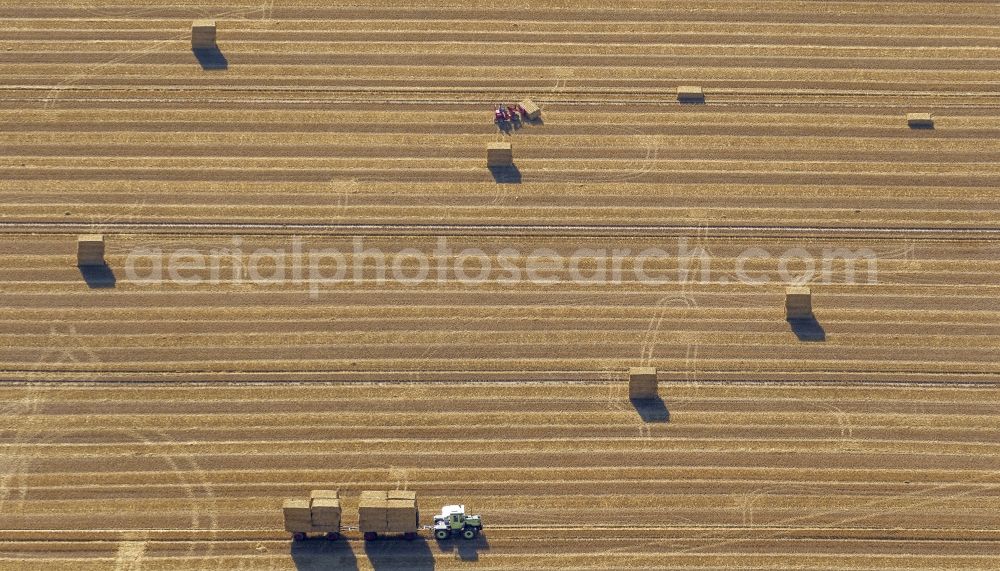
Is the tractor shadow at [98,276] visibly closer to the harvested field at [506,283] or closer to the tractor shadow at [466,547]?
the harvested field at [506,283]

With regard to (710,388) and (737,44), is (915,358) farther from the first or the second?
(737,44)

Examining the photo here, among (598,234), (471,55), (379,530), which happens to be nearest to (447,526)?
(379,530)

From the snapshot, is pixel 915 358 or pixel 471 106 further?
pixel 471 106

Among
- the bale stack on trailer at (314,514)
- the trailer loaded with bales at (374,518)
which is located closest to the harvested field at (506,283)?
the trailer loaded with bales at (374,518)

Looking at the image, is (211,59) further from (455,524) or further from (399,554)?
(399,554)

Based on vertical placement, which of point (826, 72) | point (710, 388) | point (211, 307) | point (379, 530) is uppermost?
point (826, 72)

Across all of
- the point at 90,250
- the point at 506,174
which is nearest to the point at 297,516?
the point at 90,250
